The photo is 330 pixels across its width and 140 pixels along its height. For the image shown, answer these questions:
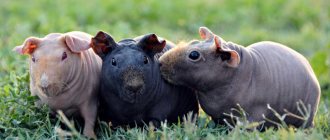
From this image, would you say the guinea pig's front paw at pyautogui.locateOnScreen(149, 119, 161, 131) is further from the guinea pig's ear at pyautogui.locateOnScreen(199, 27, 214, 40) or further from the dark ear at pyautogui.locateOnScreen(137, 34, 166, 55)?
the guinea pig's ear at pyautogui.locateOnScreen(199, 27, 214, 40)

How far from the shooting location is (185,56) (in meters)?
6.50

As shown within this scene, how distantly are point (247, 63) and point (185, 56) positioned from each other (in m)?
0.57

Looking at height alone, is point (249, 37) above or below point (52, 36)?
below

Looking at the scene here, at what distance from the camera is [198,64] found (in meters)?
6.50

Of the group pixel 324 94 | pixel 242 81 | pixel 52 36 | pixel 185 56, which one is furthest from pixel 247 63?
pixel 324 94

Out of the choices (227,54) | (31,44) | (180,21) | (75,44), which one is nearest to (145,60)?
(75,44)

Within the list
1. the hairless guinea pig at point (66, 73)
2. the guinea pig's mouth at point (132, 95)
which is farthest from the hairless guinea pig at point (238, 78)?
the hairless guinea pig at point (66, 73)

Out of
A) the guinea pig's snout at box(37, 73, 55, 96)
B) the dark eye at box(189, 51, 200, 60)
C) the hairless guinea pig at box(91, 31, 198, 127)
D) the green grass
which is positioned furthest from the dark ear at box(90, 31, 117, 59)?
the green grass

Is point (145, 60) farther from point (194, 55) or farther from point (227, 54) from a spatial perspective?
point (227, 54)

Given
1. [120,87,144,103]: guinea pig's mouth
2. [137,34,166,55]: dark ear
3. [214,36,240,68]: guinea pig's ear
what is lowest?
[120,87,144,103]: guinea pig's mouth

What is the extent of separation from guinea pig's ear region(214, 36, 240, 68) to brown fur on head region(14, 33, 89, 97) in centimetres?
113

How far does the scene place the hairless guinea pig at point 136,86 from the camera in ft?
20.5

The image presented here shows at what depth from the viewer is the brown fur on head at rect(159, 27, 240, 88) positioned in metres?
6.50

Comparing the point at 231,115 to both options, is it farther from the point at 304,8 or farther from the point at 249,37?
the point at 304,8
